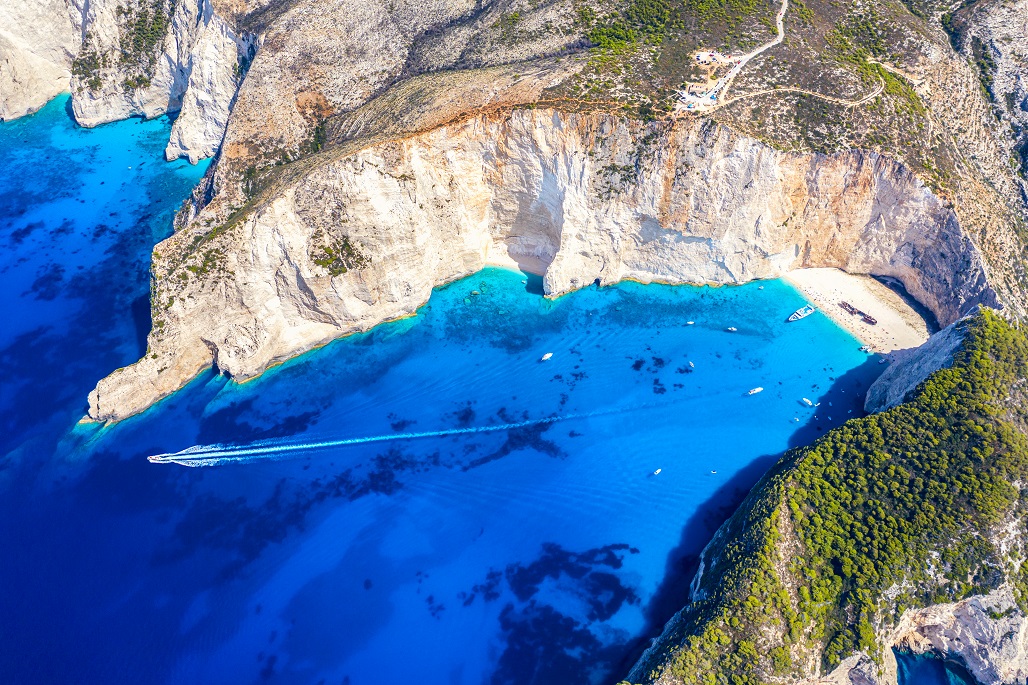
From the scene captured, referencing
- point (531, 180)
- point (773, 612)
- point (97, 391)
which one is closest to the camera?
point (773, 612)

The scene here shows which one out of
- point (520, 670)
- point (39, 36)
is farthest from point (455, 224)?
point (39, 36)

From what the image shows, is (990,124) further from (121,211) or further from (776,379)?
(121,211)

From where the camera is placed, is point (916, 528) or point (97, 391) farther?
point (97, 391)

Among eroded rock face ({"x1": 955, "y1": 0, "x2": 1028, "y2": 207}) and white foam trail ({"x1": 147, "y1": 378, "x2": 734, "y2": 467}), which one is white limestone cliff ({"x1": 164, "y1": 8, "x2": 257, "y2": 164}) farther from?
eroded rock face ({"x1": 955, "y1": 0, "x2": 1028, "y2": 207})

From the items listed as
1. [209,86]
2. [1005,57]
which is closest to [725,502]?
[1005,57]

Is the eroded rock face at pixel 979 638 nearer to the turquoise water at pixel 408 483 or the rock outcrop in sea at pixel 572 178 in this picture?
the turquoise water at pixel 408 483

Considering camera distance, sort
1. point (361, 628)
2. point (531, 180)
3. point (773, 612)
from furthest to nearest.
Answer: point (531, 180), point (361, 628), point (773, 612)

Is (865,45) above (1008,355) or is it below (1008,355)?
above

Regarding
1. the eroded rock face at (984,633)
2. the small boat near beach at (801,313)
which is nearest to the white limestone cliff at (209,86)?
the small boat near beach at (801,313)
